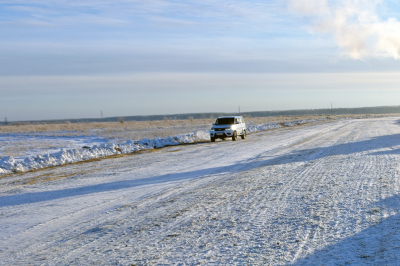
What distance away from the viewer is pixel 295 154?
1522cm

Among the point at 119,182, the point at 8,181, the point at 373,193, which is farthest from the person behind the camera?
the point at 8,181

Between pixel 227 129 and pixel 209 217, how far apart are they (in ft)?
62.8

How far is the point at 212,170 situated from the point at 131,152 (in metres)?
9.16

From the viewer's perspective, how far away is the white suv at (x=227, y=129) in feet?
83.3

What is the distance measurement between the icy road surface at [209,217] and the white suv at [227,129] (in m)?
13.5

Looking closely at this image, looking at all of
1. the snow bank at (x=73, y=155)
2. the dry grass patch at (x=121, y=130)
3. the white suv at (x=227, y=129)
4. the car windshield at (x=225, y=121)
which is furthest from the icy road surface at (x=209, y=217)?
the dry grass patch at (x=121, y=130)

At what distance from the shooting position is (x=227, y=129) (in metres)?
25.4

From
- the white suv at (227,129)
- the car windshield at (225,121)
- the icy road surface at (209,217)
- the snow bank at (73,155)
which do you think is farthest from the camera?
the car windshield at (225,121)

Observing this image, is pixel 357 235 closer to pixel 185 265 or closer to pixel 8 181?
pixel 185 265

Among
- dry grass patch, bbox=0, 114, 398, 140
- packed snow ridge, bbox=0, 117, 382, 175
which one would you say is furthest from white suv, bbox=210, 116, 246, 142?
dry grass patch, bbox=0, 114, 398, 140

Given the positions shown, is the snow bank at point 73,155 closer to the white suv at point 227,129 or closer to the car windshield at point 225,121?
the white suv at point 227,129

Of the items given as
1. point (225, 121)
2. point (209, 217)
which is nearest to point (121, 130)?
point (225, 121)

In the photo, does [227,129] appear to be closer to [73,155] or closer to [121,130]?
[73,155]

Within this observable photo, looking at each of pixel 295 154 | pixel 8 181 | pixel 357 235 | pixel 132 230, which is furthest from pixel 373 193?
pixel 8 181
